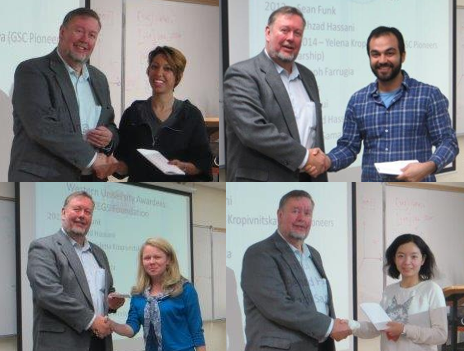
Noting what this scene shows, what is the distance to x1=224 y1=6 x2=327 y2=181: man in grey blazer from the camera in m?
3.81

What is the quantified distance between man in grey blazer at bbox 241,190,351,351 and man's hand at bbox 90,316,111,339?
68 centimetres

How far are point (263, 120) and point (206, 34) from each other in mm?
621

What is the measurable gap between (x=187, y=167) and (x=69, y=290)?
2.66 feet

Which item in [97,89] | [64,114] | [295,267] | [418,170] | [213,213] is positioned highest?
[97,89]

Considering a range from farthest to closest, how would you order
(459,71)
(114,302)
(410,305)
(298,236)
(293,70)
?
(459,71) → (410,305) → (298,236) → (114,302) → (293,70)

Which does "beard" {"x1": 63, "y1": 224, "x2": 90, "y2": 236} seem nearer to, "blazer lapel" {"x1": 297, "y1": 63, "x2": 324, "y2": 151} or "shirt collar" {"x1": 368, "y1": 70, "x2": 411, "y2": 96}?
"blazer lapel" {"x1": 297, "y1": 63, "x2": 324, "y2": 151}

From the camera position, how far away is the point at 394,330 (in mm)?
4285

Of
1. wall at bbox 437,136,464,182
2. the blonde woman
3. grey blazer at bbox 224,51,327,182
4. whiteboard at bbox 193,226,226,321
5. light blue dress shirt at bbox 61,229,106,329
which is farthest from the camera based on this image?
wall at bbox 437,136,464,182

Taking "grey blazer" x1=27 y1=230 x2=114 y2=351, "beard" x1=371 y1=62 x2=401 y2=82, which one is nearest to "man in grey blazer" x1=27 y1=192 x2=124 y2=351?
"grey blazer" x1=27 y1=230 x2=114 y2=351

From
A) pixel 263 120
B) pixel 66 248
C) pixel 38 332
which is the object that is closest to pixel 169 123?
pixel 263 120

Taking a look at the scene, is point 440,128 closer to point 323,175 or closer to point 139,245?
point 323,175

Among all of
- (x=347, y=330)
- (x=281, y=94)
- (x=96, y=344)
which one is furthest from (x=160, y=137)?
(x=347, y=330)

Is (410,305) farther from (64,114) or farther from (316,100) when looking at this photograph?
(64,114)

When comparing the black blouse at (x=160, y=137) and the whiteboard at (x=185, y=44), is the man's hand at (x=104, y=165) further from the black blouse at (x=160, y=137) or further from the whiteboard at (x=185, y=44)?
the whiteboard at (x=185, y=44)
